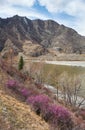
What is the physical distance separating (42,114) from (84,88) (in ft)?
174

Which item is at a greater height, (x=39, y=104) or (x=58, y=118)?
(x=39, y=104)

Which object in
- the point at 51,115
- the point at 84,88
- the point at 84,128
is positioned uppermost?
the point at 51,115

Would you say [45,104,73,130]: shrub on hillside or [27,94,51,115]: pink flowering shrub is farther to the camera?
[27,94,51,115]: pink flowering shrub

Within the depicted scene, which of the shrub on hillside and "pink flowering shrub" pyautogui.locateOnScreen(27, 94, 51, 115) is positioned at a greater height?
"pink flowering shrub" pyautogui.locateOnScreen(27, 94, 51, 115)

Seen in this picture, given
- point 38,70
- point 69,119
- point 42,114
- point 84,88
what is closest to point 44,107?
point 42,114

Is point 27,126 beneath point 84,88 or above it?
above

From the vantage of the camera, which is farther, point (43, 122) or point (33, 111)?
point (33, 111)

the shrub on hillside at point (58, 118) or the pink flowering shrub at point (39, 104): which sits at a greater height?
the pink flowering shrub at point (39, 104)

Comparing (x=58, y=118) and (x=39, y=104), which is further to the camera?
(x=39, y=104)

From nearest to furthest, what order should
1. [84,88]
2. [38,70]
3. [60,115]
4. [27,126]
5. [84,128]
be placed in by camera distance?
1. [27,126]
2. [60,115]
3. [84,128]
4. [84,88]
5. [38,70]

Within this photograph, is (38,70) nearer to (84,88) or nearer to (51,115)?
(84,88)

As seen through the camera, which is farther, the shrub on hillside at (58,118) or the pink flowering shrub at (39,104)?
the pink flowering shrub at (39,104)

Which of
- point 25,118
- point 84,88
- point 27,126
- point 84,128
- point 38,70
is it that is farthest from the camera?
point 38,70

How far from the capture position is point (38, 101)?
578 inches
